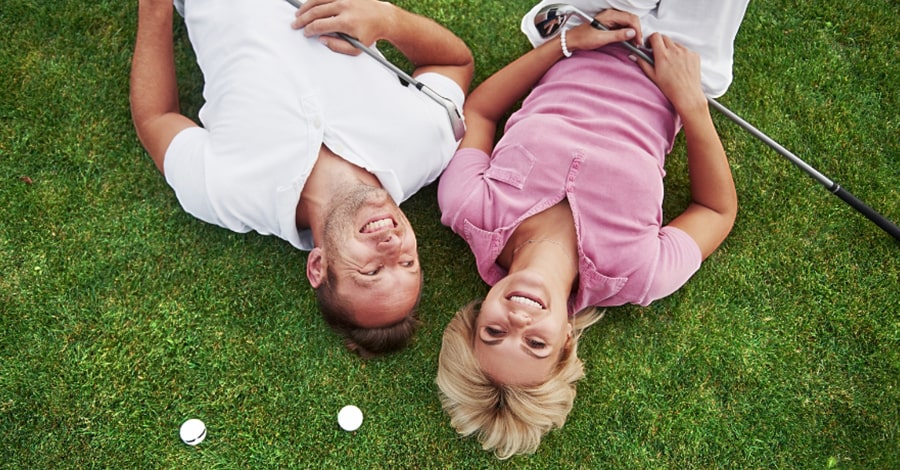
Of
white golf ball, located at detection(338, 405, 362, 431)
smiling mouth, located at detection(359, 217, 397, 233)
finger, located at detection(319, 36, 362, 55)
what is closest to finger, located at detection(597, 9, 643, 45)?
finger, located at detection(319, 36, 362, 55)

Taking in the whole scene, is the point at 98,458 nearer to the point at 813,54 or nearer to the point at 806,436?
the point at 806,436

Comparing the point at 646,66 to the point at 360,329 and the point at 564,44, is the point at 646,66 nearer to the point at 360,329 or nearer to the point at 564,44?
the point at 564,44

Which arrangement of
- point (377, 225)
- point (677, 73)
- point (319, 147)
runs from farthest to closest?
1. point (677, 73)
2. point (319, 147)
3. point (377, 225)

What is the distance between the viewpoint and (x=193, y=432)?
116 inches

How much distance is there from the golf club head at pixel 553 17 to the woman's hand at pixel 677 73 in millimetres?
349

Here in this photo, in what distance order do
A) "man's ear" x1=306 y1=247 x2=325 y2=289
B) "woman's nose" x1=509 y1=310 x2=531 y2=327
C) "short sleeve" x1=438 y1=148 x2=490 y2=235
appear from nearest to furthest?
1. "woman's nose" x1=509 y1=310 x2=531 y2=327
2. "man's ear" x1=306 y1=247 x2=325 y2=289
3. "short sleeve" x1=438 y1=148 x2=490 y2=235

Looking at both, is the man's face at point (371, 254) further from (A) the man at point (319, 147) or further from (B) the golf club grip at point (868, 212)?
(B) the golf club grip at point (868, 212)

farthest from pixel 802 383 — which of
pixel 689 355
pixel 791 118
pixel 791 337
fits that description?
pixel 791 118

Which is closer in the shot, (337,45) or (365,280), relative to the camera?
(365,280)

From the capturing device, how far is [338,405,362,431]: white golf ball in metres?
3.00

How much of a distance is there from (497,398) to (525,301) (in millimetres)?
517

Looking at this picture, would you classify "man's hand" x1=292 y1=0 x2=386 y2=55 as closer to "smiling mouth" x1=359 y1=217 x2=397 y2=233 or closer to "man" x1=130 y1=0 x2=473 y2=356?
"man" x1=130 y1=0 x2=473 y2=356

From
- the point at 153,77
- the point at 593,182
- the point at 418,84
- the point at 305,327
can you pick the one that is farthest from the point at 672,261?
the point at 153,77

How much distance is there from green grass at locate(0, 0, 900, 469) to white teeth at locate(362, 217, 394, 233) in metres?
0.81
